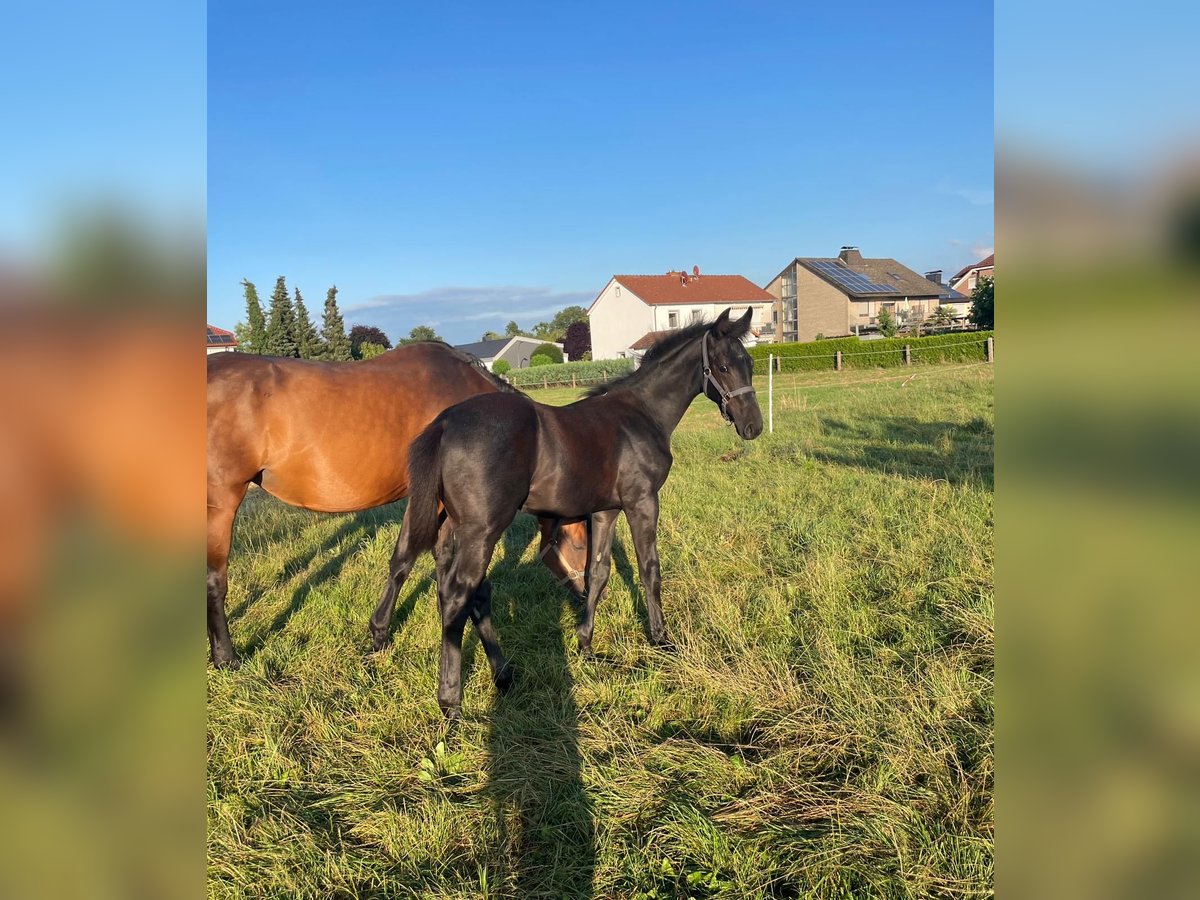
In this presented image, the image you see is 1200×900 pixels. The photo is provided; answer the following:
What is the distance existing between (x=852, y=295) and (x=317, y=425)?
1935 inches

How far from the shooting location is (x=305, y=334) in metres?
40.4

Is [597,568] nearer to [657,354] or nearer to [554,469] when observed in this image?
[554,469]

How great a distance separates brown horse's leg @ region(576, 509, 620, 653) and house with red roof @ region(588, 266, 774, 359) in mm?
46297

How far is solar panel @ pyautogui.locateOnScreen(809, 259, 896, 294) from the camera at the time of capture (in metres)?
49.6

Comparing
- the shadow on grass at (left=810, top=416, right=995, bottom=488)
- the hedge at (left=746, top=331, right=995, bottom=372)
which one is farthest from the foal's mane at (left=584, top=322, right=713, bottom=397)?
the hedge at (left=746, top=331, right=995, bottom=372)

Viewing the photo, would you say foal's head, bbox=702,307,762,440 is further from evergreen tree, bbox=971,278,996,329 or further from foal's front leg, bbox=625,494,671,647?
evergreen tree, bbox=971,278,996,329

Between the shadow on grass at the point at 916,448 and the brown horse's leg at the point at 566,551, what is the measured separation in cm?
403

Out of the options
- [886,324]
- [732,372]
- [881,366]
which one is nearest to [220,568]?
[732,372]

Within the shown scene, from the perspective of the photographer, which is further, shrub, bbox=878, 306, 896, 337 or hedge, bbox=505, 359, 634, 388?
hedge, bbox=505, 359, 634, 388
